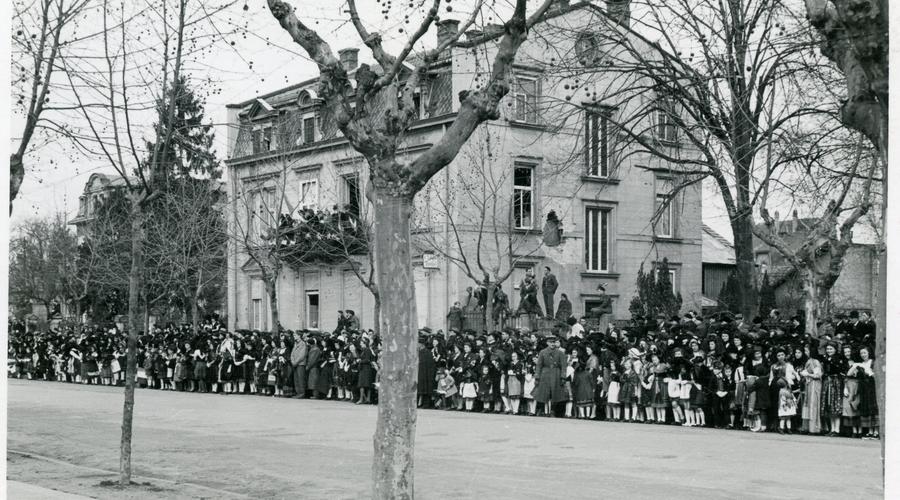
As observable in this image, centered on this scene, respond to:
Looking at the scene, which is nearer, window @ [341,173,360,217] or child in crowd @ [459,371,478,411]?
child in crowd @ [459,371,478,411]

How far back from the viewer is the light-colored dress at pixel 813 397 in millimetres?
17656

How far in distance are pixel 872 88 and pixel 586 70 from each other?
56.4 ft

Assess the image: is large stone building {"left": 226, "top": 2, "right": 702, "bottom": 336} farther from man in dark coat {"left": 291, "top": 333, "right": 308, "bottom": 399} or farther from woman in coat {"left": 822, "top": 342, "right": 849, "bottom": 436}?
woman in coat {"left": 822, "top": 342, "right": 849, "bottom": 436}

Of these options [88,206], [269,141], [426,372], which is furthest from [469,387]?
[88,206]

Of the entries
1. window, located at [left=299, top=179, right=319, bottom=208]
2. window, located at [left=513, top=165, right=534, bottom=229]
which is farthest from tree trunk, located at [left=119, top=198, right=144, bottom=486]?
window, located at [left=299, top=179, right=319, bottom=208]

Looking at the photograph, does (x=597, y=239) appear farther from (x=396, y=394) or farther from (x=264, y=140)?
(x=396, y=394)

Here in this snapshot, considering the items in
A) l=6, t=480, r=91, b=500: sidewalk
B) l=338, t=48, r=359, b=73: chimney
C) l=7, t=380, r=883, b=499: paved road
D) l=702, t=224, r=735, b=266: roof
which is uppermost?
l=338, t=48, r=359, b=73: chimney

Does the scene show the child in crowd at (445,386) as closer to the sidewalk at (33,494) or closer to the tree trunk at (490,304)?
the tree trunk at (490,304)

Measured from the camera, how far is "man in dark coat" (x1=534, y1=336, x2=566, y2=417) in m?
21.7

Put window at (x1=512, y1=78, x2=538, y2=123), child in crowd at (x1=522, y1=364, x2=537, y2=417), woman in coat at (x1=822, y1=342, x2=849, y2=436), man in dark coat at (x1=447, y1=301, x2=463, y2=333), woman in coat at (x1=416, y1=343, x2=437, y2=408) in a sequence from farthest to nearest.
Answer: window at (x1=512, y1=78, x2=538, y2=123)
man in dark coat at (x1=447, y1=301, x2=463, y2=333)
woman in coat at (x1=416, y1=343, x2=437, y2=408)
child in crowd at (x1=522, y1=364, x2=537, y2=417)
woman in coat at (x1=822, y1=342, x2=849, y2=436)

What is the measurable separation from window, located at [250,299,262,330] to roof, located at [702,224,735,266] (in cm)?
2070

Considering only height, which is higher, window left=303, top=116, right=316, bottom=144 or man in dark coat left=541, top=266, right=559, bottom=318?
window left=303, top=116, right=316, bottom=144

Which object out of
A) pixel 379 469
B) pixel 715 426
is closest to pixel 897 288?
pixel 379 469

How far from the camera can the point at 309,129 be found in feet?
132
